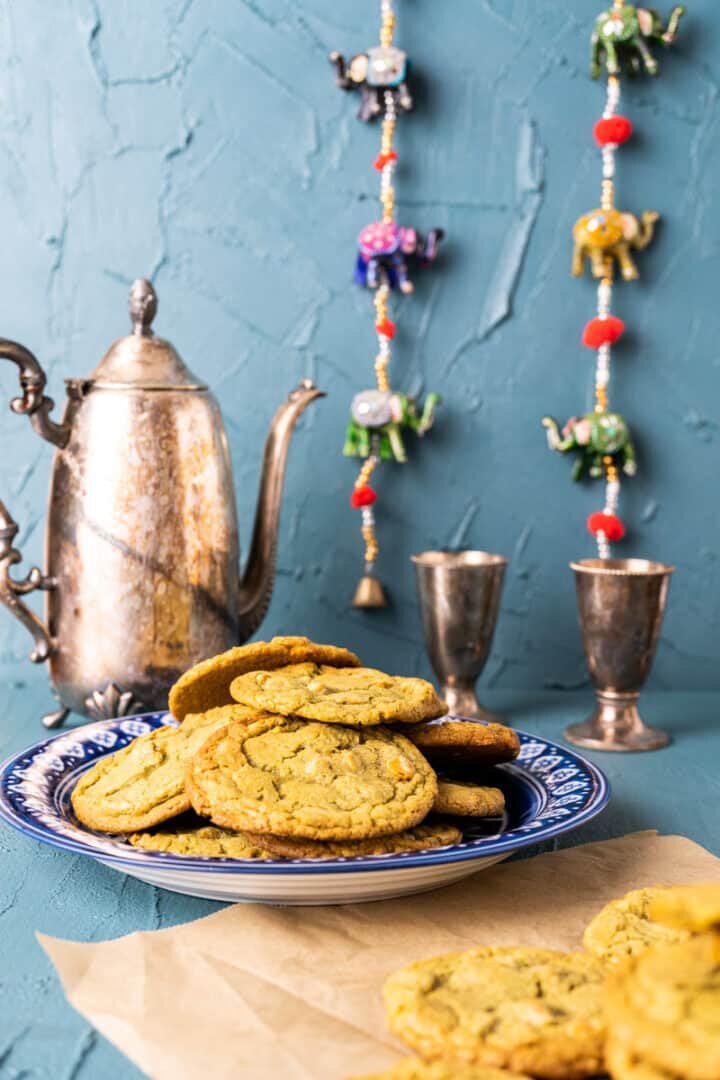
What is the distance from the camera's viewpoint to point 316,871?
0.59 meters

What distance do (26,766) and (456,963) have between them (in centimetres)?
37

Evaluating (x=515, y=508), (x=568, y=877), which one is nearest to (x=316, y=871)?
(x=568, y=877)

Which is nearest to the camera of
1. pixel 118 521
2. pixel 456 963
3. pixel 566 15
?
pixel 456 963

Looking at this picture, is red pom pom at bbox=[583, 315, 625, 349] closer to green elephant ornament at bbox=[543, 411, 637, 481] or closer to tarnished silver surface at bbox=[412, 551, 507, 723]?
green elephant ornament at bbox=[543, 411, 637, 481]

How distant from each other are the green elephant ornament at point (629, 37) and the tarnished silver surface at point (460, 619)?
530 millimetres

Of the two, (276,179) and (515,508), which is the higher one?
(276,179)

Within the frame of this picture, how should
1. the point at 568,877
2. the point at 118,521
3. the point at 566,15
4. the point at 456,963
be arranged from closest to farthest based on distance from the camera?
the point at 456,963 < the point at 568,877 < the point at 118,521 < the point at 566,15

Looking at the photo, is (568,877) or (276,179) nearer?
(568,877)

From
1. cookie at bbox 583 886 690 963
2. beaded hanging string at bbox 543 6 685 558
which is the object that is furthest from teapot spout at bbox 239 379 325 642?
cookie at bbox 583 886 690 963

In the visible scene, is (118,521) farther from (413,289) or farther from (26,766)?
(413,289)

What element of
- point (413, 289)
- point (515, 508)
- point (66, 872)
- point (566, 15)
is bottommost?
point (66, 872)

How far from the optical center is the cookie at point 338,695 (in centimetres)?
68

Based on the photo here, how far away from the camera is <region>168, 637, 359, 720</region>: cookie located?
77 centimetres

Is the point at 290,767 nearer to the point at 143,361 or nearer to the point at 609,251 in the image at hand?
the point at 143,361
